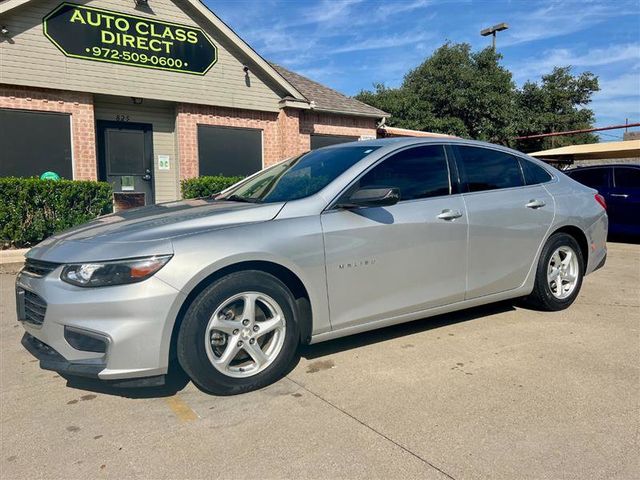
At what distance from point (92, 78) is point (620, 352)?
10239mm

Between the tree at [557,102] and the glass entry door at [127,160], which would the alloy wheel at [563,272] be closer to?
the glass entry door at [127,160]

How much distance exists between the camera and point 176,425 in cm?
277

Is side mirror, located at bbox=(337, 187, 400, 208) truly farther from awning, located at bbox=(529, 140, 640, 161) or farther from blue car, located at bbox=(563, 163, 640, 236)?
awning, located at bbox=(529, 140, 640, 161)

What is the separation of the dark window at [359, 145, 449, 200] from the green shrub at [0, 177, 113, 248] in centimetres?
677

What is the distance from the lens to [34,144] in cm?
978

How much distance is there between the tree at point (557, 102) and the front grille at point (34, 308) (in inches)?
1085

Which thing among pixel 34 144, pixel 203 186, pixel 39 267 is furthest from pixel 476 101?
pixel 39 267

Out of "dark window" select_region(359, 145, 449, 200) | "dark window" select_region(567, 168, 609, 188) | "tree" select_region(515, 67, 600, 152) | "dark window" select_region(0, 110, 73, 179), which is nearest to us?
"dark window" select_region(359, 145, 449, 200)

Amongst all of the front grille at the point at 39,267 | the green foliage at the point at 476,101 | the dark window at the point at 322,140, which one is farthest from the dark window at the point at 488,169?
the green foliage at the point at 476,101

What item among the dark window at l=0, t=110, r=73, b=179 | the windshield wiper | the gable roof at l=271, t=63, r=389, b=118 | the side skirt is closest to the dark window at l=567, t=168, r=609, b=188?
the gable roof at l=271, t=63, r=389, b=118

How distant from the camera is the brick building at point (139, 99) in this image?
31.6ft

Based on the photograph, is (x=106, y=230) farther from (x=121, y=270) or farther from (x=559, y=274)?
(x=559, y=274)

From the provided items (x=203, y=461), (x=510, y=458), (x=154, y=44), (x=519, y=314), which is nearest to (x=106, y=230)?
(x=203, y=461)

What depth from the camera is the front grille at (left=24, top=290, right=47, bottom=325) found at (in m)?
2.93
